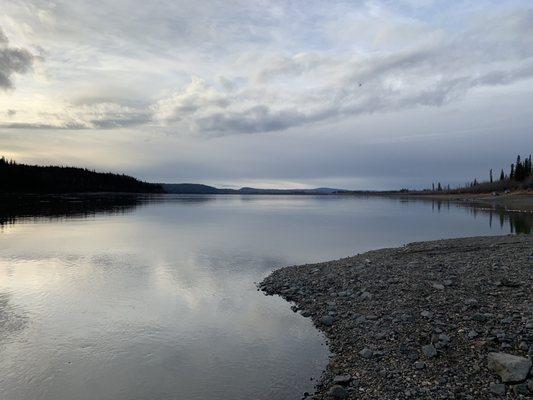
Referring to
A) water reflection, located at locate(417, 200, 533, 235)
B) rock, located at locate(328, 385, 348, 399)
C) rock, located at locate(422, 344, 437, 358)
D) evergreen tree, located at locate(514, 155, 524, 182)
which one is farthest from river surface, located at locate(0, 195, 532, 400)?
evergreen tree, located at locate(514, 155, 524, 182)

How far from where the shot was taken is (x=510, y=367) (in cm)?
746

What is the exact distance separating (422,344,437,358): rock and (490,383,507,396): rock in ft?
4.79

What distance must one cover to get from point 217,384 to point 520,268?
39.7 feet

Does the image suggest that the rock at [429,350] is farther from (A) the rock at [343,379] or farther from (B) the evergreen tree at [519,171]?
(B) the evergreen tree at [519,171]

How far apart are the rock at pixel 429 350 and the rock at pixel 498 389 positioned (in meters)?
1.46

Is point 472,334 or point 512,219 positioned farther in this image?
point 512,219

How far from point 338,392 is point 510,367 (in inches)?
126

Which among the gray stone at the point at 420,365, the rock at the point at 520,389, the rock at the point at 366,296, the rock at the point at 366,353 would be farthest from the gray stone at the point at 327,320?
the rock at the point at 520,389

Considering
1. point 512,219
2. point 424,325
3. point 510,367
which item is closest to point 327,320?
point 424,325

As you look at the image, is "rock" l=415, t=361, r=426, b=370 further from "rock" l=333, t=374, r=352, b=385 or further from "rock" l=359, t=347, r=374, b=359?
"rock" l=333, t=374, r=352, b=385

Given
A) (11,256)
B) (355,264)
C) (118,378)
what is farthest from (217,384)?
(11,256)

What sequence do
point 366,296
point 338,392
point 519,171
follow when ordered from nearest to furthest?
point 338,392 → point 366,296 → point 519,171

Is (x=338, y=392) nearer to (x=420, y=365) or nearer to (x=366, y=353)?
(x=366, y=353)

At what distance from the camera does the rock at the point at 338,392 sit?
25.8 feet
